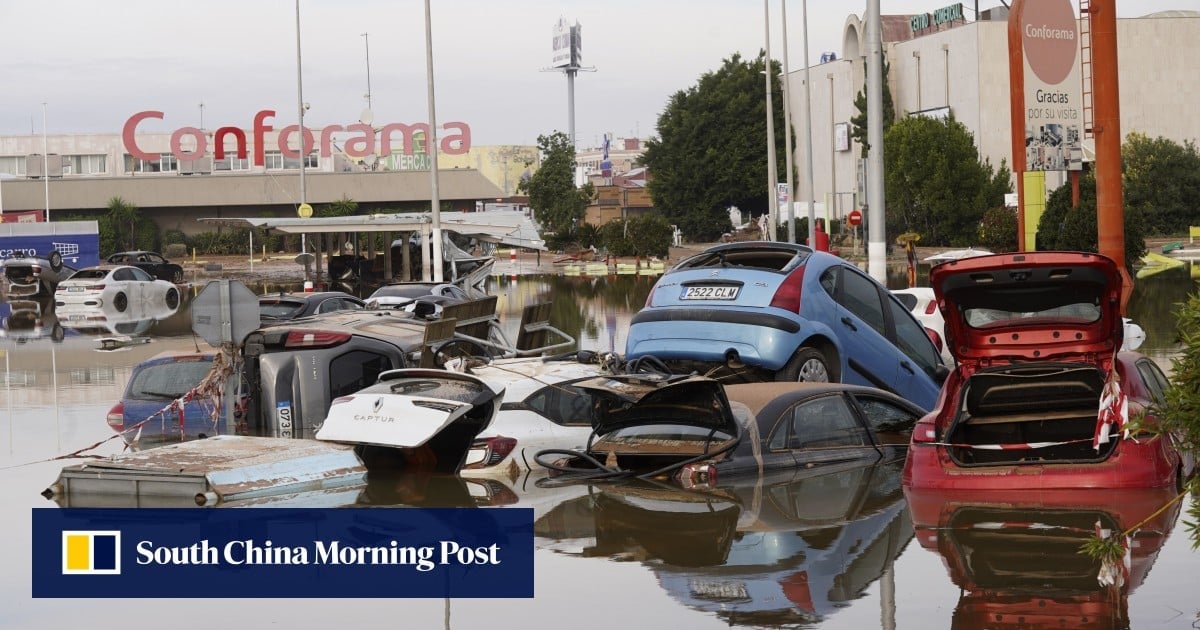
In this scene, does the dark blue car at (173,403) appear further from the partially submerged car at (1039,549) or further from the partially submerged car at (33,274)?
the partially submerged car at (33,274)

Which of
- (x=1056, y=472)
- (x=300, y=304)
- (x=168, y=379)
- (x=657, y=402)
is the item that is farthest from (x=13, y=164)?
(x=1056, y=472)

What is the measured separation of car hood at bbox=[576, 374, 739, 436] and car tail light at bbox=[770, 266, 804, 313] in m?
2.30

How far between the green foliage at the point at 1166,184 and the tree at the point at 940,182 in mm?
5662

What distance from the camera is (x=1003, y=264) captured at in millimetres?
10172

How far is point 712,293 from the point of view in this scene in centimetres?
1366

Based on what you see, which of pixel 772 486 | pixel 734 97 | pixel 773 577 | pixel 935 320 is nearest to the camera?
pixel 773 577

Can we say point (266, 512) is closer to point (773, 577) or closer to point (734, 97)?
point (773, 577)

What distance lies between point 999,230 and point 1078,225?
1570cm

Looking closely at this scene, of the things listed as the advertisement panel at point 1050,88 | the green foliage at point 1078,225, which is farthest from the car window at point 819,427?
the green foliage at point 1078,225

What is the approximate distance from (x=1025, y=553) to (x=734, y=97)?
7684cm

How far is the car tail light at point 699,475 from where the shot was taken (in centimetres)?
1065

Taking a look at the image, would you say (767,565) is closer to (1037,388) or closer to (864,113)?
(1037,388)

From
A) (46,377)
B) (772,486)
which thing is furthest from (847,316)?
(46,377)

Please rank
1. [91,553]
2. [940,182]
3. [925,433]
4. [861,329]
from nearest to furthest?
[91,553] → [925,433] → [861,329] → [940,182]
